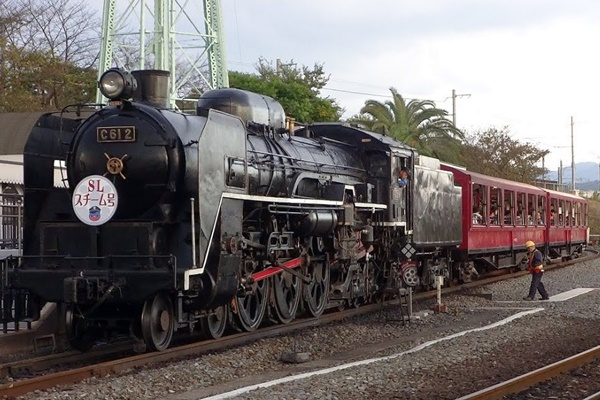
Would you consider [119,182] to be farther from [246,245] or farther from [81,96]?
[81,96]

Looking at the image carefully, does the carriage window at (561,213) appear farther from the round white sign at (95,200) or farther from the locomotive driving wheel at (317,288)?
the round white sign at (95,200)

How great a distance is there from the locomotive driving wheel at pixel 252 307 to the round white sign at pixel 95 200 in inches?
101

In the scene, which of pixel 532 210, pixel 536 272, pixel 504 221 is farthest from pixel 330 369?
pixel 532 210

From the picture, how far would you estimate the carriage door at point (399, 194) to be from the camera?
16547 mm

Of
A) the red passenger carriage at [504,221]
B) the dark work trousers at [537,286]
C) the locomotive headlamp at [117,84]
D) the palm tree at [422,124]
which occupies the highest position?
the palm tree at [422,124]

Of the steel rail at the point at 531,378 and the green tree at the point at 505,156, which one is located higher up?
the green tree at the point at 505,156

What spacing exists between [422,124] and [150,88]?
99.0ft

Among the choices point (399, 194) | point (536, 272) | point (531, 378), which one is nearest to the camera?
point (531, 378)

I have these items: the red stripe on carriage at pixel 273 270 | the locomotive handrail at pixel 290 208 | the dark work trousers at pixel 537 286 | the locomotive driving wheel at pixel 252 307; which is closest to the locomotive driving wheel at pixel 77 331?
the locomotive driving wheel at pixel 252 307

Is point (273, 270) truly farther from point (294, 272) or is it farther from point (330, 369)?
point (330, 369)

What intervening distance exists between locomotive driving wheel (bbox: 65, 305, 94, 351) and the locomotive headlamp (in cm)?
271

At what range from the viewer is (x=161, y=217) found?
1052cm

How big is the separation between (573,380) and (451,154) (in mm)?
31002

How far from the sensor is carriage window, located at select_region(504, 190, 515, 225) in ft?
83.5
